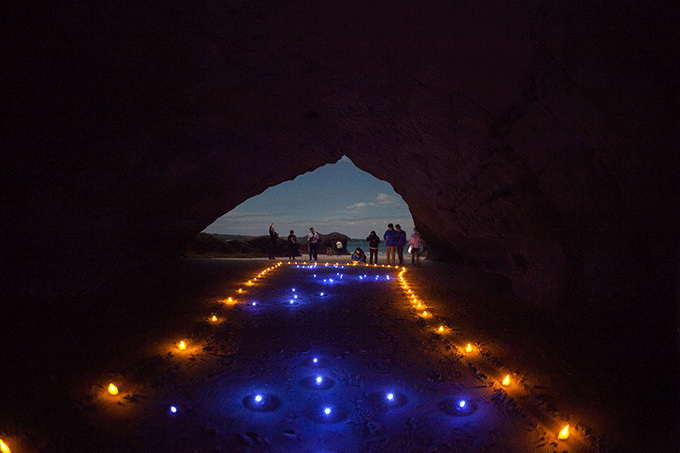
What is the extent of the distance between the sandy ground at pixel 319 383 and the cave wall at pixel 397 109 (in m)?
1.49

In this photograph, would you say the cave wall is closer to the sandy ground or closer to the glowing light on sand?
the sandy ground

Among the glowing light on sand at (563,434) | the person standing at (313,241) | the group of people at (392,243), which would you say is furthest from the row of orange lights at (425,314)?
the person standing at (313,241)

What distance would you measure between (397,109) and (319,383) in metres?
6.10

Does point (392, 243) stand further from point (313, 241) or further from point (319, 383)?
point (319, 383)

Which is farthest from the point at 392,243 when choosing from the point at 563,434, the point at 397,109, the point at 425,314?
the point at 563,434

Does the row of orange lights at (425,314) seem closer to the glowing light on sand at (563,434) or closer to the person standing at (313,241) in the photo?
the glowing light on sand at (563,434)

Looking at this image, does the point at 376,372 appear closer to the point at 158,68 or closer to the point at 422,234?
the point at 158,68

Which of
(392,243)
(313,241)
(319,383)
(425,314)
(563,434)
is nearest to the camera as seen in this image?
(563,434)

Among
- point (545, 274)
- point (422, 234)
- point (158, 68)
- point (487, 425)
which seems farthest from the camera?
point (422, 234)

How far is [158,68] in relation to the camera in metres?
6.36

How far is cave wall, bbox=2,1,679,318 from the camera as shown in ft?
14.5

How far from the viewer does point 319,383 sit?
142 inches

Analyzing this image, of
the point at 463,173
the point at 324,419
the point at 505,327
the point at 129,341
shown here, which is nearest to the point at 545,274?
the point at 505,327

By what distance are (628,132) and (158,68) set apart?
7356 mm
